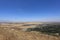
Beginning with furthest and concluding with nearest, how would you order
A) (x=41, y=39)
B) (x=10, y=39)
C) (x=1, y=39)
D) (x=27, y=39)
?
(x=41, y=39)
(x=27, y=39)
(x=10, y=39)
(x=1, y=39)

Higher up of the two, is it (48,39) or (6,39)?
(6,39)

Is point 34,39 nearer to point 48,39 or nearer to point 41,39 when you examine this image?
point 41,39

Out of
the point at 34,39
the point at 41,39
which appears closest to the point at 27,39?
the point at 34,39

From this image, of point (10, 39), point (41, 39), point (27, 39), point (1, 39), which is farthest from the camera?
point (41, 39)

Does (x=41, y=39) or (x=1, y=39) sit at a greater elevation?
(x=1, y=39)

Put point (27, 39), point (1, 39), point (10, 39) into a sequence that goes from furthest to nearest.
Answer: point (27, 39) → point (10, 39) → point (1, 39)

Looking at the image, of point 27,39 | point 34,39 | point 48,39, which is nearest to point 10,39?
point 27,39

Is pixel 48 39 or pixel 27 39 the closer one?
pixel 27 39

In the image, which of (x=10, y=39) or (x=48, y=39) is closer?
(x=10, y=39)

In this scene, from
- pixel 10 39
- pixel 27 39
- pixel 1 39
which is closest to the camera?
pixel 1 39
